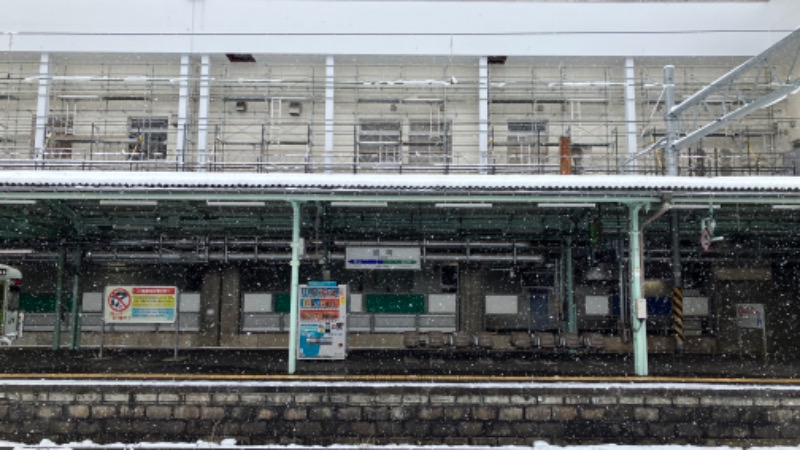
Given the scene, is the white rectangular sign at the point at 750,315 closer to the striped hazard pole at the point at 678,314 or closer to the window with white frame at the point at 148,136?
the striped hazard pole at the point at 678,314

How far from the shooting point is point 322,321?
1323 centimetres

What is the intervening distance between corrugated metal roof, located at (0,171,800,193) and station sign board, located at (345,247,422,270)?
4.16 metres

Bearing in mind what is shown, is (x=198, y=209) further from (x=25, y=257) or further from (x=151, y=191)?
(x=25, y=257)

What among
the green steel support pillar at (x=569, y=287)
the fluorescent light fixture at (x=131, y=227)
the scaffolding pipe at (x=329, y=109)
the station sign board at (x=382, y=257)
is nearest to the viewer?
the station sign board at (x=382, y=257)

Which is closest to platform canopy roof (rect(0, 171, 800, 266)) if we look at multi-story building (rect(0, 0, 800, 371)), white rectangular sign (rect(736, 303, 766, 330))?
white rectangular sign (rect(736, 303, 766, 330))

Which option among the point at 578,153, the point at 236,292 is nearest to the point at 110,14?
the point at 236,292

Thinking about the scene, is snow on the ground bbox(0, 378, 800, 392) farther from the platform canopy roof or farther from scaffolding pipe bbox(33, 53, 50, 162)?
scaffolding pipe bbox(33, 53, 50, 162)

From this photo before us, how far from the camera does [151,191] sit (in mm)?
10484

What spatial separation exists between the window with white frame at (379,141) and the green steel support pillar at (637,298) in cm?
951

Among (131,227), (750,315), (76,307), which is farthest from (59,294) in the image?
(750,315)

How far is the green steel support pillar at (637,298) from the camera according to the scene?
1094 centimetres

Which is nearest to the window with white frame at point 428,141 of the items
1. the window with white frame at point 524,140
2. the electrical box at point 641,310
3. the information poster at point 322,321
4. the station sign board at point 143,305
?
the window with white frame at point 524,140

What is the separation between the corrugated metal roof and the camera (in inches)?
409

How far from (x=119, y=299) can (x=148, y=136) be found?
7.66 meters
